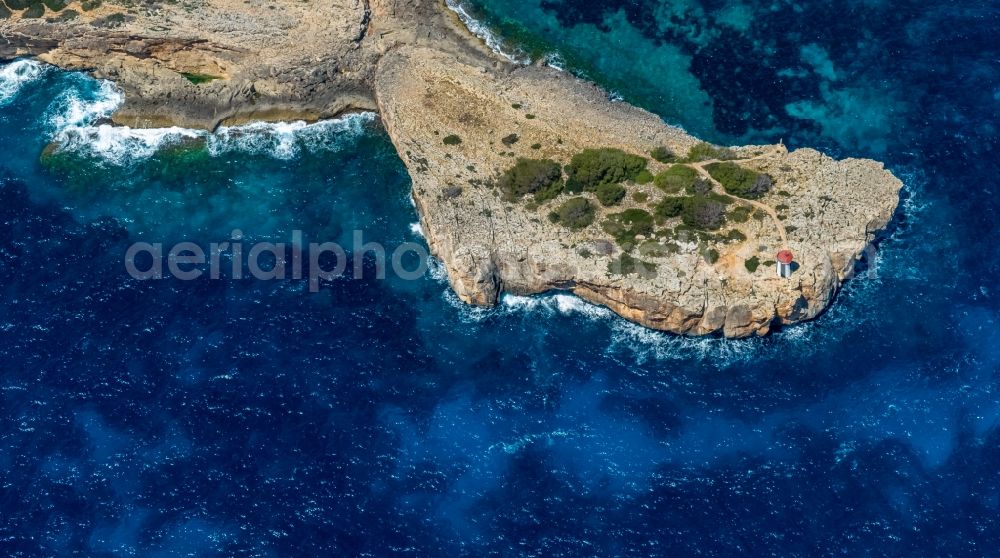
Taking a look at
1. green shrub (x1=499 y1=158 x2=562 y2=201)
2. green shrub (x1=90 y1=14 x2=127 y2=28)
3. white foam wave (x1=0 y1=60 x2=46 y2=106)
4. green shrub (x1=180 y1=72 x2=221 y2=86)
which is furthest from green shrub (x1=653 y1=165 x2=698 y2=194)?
white foam wave (x1=0 y1=60 x2=46 y2=106)

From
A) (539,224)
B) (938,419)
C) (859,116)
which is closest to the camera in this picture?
(938,419)

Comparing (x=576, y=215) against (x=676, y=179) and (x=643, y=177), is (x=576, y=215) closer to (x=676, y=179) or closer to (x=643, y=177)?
(x=643, y=177)

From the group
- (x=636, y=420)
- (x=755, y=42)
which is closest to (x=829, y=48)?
(x=755, y=42)

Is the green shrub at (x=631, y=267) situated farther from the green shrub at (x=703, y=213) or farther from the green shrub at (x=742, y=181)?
the green shrub at (x=742, y=181)

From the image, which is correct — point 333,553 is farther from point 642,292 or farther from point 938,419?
point 938,419

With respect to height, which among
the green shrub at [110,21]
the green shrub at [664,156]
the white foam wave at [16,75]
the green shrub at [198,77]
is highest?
the green shrub at [110,21]

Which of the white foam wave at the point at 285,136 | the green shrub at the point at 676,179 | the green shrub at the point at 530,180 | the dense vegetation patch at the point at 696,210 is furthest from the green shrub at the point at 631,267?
the white foam wave at the point at 285,136

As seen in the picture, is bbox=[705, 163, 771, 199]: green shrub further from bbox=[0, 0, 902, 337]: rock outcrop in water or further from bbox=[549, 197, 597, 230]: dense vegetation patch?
bbox=[549, 197, 597, 230]: dense vegetation patch
